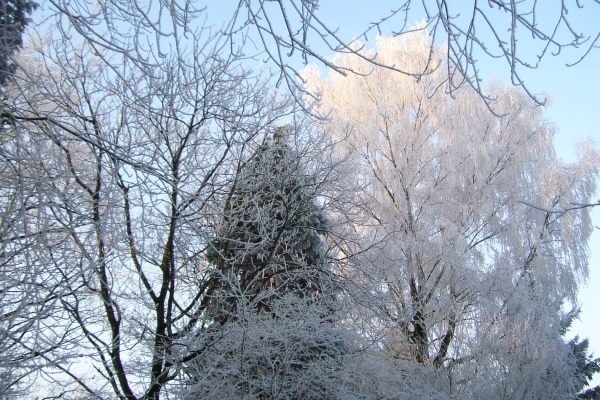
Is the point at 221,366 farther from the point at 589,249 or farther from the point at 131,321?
the point at 589,249

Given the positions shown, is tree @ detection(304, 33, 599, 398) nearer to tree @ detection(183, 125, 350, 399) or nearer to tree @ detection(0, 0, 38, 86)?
tree @ detection(183, 125, 350, 399)

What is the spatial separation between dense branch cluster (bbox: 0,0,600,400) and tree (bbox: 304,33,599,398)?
4 centimetres

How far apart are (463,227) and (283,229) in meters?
5.34

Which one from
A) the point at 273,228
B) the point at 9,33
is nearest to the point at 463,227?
the point at 273,228

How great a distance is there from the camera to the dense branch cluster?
9.86ft

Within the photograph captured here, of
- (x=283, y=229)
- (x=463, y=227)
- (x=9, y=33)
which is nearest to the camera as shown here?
(x=9, y=33)

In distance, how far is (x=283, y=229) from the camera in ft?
19.7

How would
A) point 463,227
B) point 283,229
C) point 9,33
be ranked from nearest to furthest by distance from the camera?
1. point 9,33
2. point 283,229
3. point 463,227

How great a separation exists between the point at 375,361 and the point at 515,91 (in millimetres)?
8317

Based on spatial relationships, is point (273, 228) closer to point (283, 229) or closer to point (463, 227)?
point (283, 229)

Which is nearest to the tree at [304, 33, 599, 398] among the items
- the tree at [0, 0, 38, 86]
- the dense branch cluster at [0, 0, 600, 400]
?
the dense branch cluster at [0, 0, 600, 400]

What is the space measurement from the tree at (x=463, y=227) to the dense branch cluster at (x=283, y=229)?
0.04 metres

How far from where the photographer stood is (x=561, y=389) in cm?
926

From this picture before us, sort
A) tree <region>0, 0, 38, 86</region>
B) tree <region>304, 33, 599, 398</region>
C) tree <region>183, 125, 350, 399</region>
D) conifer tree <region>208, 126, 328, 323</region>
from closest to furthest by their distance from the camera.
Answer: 1. tree <region>0, 0, 38, 86</region>
2. tree <region>183, 125, 350, 399</region>
3. conifer tree <region>208, 126, 328, 323</region>
4. tree <region>304, 33, 599, 398</region>
